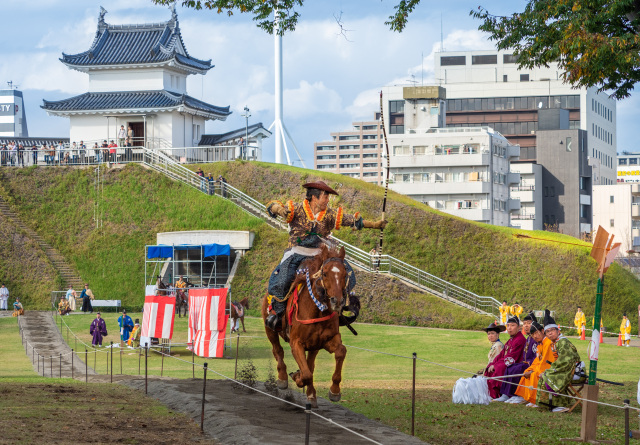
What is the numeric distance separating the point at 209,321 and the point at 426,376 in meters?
7.46

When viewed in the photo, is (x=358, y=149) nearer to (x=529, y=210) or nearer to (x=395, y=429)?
(x=529, y=210)

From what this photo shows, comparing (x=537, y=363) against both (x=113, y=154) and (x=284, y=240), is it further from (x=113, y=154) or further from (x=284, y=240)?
(x=113, y=154)

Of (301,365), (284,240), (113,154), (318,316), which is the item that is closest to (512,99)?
(113,154)

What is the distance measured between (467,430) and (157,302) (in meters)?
16.2

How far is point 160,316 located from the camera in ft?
86.4

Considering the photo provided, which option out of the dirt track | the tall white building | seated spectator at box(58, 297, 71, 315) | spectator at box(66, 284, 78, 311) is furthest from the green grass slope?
the tall white building

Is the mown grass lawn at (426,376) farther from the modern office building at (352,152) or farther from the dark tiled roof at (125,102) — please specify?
the modern office building at (352,152)

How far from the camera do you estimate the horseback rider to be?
529 inches

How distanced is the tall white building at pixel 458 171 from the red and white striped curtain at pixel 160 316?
51.4 metres

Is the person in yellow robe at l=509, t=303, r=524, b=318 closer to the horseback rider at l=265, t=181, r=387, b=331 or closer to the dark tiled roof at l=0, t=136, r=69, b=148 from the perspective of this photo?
the horseback rider at l=265, t=181, r=387, b=331

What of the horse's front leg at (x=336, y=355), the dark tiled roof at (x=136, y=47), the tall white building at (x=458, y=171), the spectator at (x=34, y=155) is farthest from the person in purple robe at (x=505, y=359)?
the tall white building at (x=458, y=171)

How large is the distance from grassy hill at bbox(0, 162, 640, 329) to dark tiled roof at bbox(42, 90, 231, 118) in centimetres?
577

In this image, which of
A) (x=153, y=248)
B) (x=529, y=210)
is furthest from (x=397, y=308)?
(x=529, y=210)

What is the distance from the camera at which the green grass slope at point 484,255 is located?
40.3m
